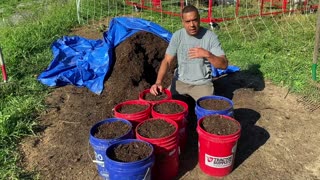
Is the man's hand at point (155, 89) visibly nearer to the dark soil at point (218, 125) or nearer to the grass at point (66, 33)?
the dark soil at point (218, 125)

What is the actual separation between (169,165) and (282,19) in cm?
629

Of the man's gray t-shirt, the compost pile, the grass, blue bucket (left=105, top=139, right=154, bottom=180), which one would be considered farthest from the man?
the grass

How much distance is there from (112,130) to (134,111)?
411mm

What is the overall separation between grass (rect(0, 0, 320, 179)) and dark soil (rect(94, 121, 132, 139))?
85cm

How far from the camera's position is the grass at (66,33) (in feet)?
13.0

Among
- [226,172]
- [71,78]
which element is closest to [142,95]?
[226,172]

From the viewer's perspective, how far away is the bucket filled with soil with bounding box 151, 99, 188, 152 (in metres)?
3.27

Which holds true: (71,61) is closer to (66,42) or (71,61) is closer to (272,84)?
(66,42)

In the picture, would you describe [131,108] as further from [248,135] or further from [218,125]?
[248,135]

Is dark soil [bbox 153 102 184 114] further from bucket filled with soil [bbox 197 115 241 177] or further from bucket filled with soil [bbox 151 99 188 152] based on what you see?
bucket filled with soil [bbox 197 115 241 177]

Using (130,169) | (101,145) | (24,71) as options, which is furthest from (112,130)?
(24,71)

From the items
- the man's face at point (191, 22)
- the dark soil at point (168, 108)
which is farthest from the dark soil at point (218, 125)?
Answer: the man's face at point (191, 22)

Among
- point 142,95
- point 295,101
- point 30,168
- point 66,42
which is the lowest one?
point 30,168

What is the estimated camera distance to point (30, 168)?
3.38 meters
